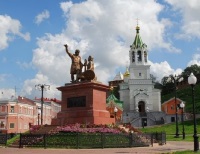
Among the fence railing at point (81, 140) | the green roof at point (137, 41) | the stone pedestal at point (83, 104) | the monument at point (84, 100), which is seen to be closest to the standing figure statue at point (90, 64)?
the monument at point (84, 100)

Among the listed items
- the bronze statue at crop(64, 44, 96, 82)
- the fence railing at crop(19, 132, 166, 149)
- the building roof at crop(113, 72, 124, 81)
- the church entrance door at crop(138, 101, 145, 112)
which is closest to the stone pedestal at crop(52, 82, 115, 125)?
the bronze statue at crop(64, 44, 96, 82)

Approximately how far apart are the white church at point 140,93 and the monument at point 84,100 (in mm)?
54143

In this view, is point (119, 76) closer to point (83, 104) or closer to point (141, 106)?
point (141, 106)

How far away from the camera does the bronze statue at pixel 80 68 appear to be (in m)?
27.5

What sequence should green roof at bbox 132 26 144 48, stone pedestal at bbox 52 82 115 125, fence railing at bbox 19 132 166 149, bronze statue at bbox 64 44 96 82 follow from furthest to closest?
1. green roof at bbox 132 26 144 48
2. bronze statue at bbox 64 44 96 82
3. stone pedestal at bbox 52 82 115 125
4. fence railing at bbox 19 132 166 149

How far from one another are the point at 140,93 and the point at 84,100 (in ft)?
199

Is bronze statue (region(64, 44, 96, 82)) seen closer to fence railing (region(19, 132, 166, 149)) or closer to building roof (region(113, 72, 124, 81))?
fence railing (region(19, 132, 166, 149))

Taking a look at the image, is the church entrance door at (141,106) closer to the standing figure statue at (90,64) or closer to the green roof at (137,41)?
the green roof at (137,41)

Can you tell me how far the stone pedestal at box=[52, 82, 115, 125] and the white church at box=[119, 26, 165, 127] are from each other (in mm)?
54373

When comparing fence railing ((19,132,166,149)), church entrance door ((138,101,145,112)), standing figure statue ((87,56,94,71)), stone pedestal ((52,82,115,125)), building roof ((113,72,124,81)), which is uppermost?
building roof ((113,72,124,81))

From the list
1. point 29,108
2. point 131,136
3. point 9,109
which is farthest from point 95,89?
point 29,108

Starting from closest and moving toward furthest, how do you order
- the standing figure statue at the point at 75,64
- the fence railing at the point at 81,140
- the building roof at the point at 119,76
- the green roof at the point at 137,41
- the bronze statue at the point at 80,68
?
1. the fence railing at the point at 81,140
2. the bronze statue at the point at 80,68
3. the standing figure statue at the point at 75,64
4. the green roof at the point at 137,41
5. the building roof at the point at 119,76

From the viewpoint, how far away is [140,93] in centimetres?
8600

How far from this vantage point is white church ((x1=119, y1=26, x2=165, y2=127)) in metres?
81.9
